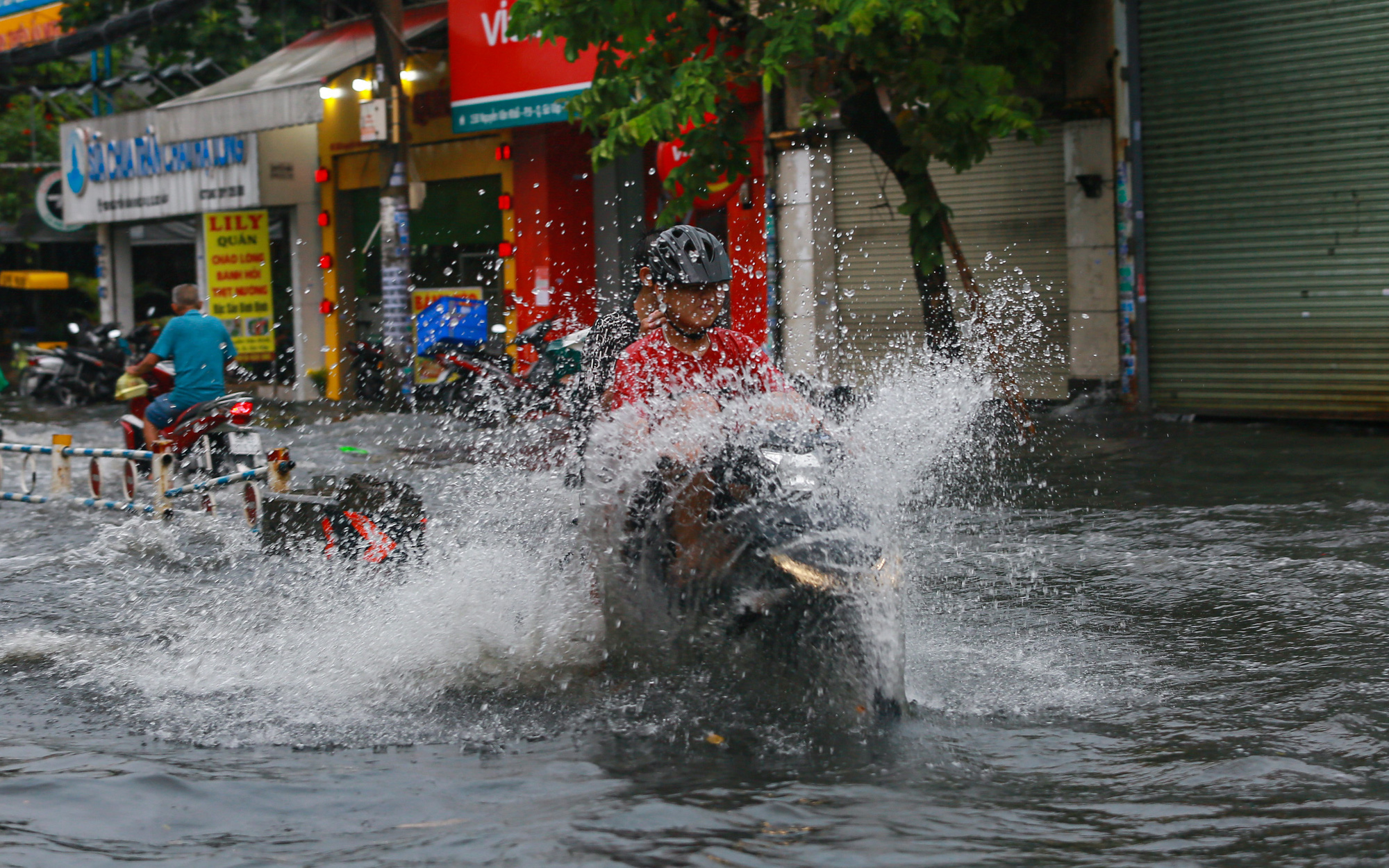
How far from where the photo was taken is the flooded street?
136 inches

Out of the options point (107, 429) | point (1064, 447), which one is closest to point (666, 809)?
point (1064, 447)

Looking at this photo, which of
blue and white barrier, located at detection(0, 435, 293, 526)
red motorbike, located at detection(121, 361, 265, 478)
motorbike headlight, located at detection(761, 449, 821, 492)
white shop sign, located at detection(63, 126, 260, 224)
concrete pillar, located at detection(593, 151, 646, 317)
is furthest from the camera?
white shop sign, located at detection(63, 126, 260, 224)

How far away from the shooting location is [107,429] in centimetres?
1667

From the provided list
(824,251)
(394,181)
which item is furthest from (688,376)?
(394,181)

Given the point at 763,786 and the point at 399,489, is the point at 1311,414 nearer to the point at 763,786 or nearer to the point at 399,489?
the point at 399,489

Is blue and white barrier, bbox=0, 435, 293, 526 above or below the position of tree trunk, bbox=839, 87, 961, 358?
below

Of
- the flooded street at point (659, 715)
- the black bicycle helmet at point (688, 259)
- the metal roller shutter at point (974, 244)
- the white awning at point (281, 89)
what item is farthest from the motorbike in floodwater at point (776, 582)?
the white awning at point (281, 89)

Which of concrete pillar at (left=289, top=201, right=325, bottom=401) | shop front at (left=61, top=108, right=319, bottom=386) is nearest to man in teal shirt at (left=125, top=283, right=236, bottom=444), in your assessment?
shop front at (left=61, top=108, right=319, bottom=386)

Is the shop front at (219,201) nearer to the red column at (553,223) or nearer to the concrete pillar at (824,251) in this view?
the red column at (553,223)

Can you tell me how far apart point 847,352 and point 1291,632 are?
10.4 meters

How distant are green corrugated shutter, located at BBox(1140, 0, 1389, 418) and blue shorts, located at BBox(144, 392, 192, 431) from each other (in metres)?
8.76

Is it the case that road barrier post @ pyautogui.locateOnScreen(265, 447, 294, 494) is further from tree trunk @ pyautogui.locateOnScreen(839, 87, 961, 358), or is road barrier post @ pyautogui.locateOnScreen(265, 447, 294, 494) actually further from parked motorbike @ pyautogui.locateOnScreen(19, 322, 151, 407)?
parked motorbike @ pyautogui.locateOnScreen(19, 322, 151, 407)

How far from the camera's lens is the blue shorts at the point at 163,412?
10211 mm

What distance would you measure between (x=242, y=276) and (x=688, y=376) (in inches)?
742
